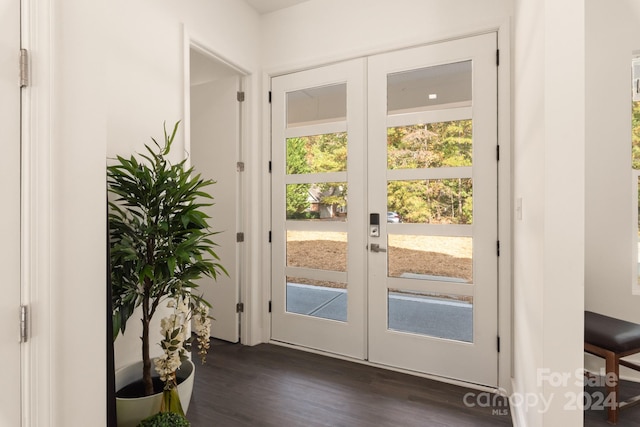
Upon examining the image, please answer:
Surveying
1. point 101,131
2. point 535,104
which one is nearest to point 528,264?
point 535,104

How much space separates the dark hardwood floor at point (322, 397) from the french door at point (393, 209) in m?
0.21

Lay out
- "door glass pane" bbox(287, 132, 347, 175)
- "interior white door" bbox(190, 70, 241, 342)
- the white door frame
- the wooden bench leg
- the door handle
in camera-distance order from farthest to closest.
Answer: "interior white door" bbox(190, 70, 241, 342) → "door glass pane" bbox(287, 132, 347, 175) → the door handle → the white door frame → the wooden bench leg

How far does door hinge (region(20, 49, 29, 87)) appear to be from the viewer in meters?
0.98

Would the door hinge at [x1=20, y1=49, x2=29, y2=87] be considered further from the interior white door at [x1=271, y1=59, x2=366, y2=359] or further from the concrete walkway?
the concrete walkway

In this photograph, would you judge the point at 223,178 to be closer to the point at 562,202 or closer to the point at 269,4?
the point at 269,4

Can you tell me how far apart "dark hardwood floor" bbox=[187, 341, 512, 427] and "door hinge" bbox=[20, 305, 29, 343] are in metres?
1.22

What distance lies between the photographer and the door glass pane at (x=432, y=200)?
240 cm

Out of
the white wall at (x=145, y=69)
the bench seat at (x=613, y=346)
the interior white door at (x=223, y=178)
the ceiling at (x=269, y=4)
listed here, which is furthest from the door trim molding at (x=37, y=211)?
the bench seat at (x=613, y=346)

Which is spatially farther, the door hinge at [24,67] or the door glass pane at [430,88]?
the door glass pane at [430,88]

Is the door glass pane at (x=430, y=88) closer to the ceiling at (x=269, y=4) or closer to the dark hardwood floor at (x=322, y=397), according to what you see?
the ceiling at (x=269, y=4)

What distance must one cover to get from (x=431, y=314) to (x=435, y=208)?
76cm

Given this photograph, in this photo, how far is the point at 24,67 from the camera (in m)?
0.99

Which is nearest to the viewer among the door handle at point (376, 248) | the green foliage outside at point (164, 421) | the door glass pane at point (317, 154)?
the green foliage outside at point (164, 421)

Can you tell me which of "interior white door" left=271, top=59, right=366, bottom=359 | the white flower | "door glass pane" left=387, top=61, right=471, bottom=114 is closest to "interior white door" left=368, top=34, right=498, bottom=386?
"door glass pane" left=387, top=61, right=471, bottom=114
